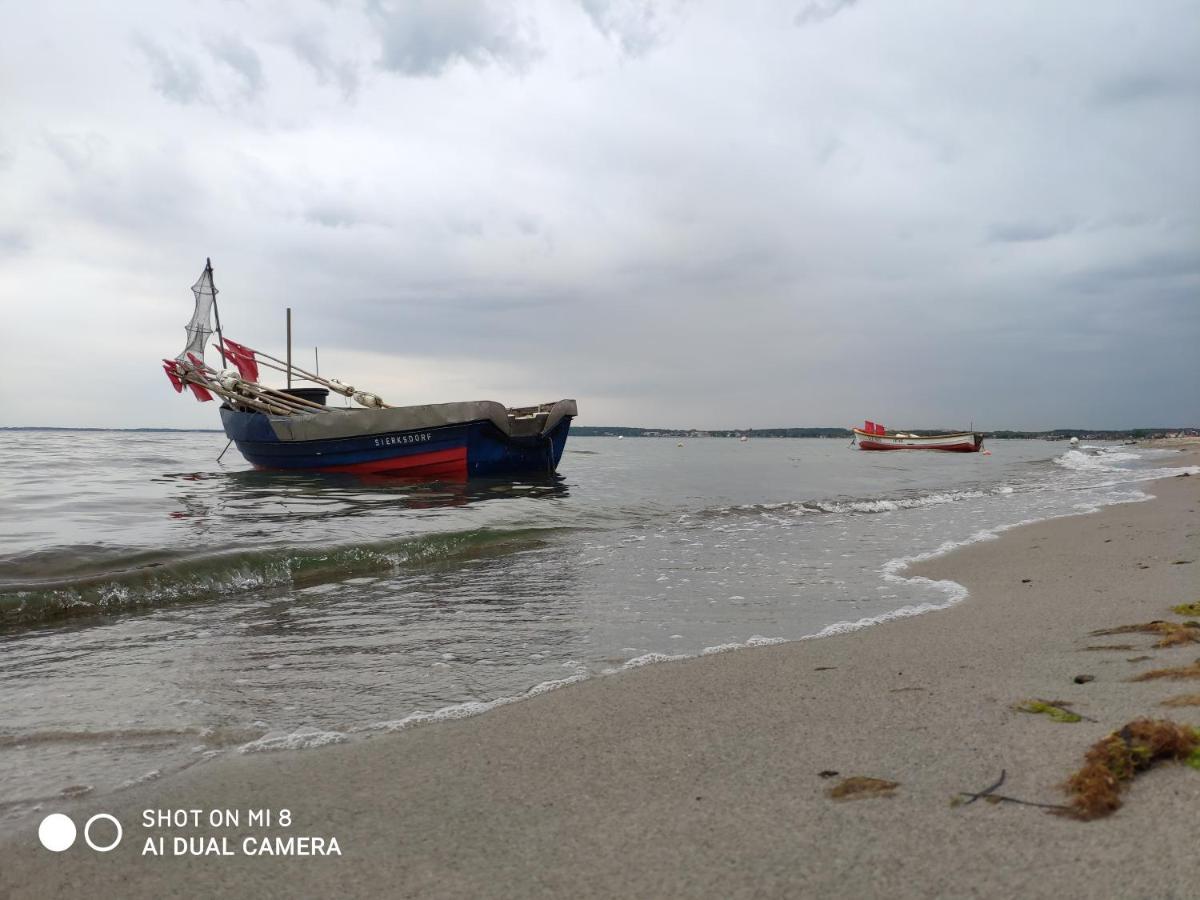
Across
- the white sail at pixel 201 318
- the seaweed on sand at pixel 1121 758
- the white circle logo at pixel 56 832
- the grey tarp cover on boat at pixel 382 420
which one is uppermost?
the white sail at pixel 201 318

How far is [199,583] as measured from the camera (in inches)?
→ 282

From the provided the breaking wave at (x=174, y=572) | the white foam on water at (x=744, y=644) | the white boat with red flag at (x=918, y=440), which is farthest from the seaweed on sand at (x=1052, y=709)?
the white boat with red flag at (x=918, y=440)

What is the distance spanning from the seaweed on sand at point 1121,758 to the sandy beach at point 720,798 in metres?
0.04

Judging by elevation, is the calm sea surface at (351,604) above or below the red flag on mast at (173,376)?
below

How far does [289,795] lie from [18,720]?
2035 millimetres

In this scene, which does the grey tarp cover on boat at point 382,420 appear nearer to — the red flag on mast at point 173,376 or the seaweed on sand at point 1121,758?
the red flag on mast at point 173,376

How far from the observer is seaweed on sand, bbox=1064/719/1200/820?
71.9 inches

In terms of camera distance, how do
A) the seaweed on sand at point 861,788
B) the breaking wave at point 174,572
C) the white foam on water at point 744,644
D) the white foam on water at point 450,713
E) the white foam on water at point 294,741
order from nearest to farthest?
the seaweed on sand at point 861,788, the white foam on water at point 294,741, the white foam on water at point 450,713, the white foam on water at point 744,644, the breaking wave at point 174,572

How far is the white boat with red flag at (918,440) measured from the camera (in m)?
63.2

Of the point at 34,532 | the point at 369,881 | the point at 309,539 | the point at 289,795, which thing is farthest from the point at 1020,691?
the point at 34,532

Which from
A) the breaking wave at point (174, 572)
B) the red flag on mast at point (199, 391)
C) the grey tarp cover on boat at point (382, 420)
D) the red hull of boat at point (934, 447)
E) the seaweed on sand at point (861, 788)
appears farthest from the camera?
the red hull of boat at point (934, 447)

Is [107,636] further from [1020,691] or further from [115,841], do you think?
[1020,691]

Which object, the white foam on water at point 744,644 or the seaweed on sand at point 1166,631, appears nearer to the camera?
the seaweed on sand at point 1166,631

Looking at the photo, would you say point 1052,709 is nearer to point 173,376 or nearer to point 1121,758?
point 1121,758
